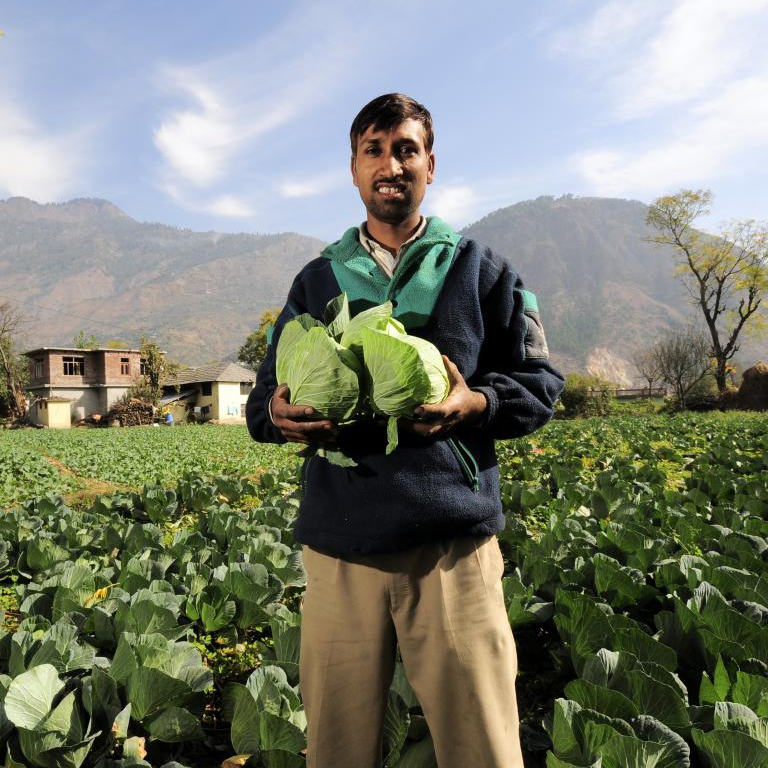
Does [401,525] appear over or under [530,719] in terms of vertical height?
over

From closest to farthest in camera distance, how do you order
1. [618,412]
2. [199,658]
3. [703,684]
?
[703,684] < [199,658] < [618,412]

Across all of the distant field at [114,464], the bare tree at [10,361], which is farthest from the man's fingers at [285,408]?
the bare tree at [10,361]

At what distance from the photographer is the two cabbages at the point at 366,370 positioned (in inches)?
58.1

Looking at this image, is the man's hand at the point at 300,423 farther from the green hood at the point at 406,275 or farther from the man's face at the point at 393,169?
the man's face at the point at 393,169

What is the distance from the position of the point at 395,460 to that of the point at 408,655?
627 mm

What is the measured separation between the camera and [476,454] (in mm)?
1849

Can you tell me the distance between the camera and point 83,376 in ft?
160

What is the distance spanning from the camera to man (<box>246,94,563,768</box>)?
5.56 ft

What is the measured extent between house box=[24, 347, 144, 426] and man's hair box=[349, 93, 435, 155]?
51.7 meters

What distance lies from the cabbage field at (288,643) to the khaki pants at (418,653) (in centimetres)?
65

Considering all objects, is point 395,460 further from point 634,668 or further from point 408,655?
point 634,668

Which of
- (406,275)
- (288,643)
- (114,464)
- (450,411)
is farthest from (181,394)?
(450,411)

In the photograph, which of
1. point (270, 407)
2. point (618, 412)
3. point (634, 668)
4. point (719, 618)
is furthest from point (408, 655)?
point (618, 412)

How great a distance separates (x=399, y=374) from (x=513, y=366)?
64 cm
